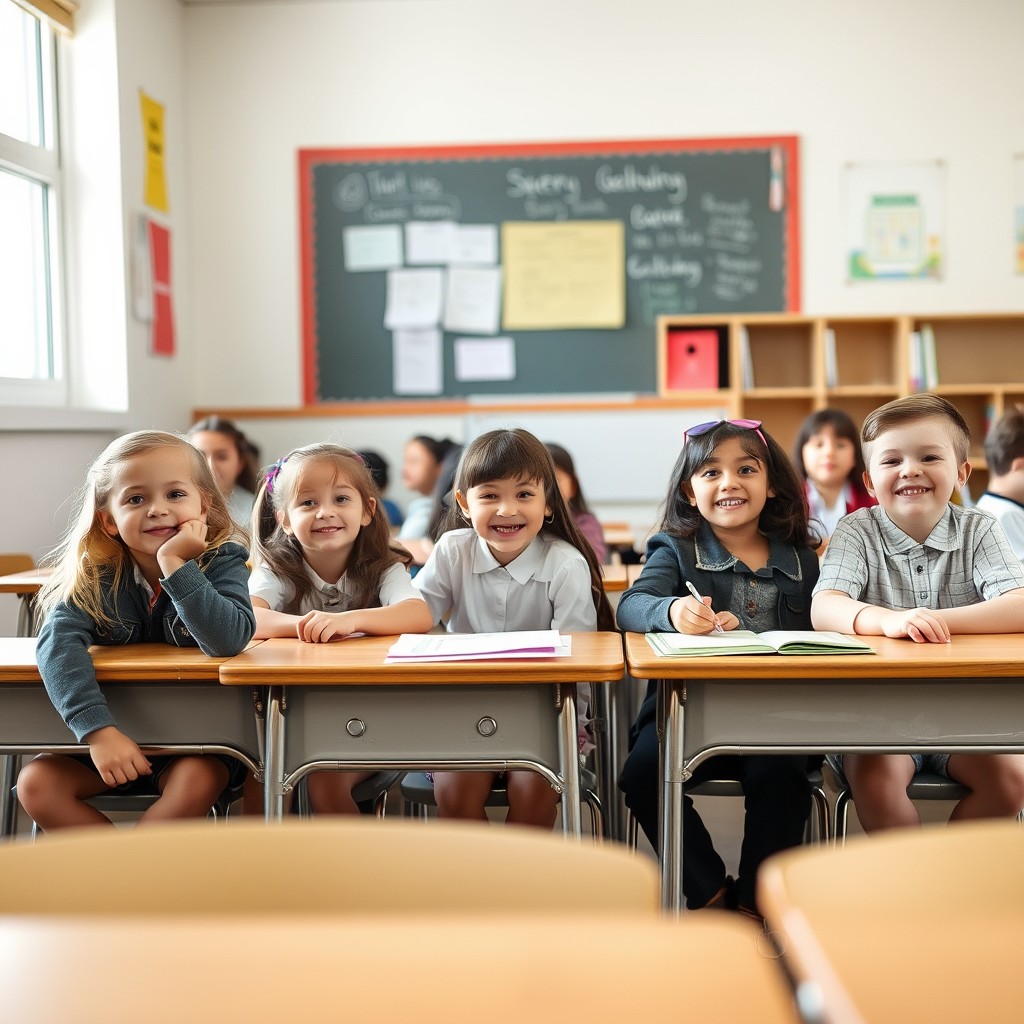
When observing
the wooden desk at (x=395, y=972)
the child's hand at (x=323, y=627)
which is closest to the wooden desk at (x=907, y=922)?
the wooden desk at (x=395, y=972)

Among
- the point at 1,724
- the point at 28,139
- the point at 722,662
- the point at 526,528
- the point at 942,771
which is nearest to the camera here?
the point at 722,662

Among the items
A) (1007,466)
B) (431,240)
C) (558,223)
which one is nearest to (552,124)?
(558,223)

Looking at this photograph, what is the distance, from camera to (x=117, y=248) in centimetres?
442

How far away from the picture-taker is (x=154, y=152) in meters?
4.78

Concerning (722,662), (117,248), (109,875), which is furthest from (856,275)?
(109,875)

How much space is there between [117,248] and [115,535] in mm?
2768

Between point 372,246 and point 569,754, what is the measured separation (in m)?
3.95

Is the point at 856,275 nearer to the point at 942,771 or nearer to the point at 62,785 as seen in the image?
the point at 942,771

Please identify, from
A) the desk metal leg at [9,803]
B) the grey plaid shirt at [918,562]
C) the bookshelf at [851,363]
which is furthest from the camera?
the bookshelf at [851,363]

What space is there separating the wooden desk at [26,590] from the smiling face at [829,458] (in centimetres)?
243

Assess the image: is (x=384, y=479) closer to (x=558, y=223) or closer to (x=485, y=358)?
(x=485, y=358)

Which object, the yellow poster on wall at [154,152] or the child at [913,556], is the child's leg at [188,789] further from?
the yellow poster on wall at [154,152]

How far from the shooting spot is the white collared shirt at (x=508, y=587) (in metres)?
2.18

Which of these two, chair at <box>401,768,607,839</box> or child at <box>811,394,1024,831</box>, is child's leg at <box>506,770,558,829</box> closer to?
chair at <box>401,768,607,839</box>
